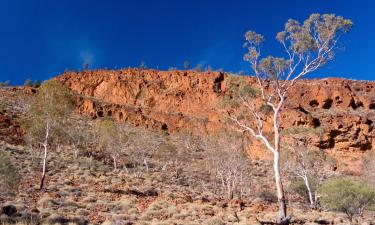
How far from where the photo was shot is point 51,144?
56.2 meters

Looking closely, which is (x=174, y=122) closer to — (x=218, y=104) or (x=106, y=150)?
(x=106, y=150)

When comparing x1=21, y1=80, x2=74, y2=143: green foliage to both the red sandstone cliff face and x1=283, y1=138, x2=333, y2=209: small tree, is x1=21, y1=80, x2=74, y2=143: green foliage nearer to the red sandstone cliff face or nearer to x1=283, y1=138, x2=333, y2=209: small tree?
x1=283, y1=138, x2=333, y2=209: small tree

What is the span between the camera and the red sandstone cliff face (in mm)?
76188

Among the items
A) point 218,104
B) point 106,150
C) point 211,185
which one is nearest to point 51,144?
point 106,150

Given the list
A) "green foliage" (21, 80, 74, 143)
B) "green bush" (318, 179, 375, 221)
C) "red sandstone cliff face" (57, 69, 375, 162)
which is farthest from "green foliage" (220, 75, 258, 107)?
"red sandstone cliff face" (57, 69, 375, 162)

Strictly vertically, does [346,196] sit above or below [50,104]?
below

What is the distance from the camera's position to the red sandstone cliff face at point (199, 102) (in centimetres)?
7619

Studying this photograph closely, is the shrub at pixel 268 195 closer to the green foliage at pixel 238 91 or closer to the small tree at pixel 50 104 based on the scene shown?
the green foliage at pixel 238 91

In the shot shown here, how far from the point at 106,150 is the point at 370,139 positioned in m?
46.7

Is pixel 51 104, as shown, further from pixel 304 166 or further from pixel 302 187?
pixel 302 187

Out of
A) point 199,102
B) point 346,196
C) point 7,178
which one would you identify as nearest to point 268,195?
point 346,196

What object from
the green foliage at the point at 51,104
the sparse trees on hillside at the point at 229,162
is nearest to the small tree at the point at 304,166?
the sparse trees on hillside at the point at 229,162

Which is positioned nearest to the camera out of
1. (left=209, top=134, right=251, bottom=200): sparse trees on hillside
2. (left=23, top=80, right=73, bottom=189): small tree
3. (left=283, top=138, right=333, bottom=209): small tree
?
(left=23, top=80, right=73, bottom=189): small tree

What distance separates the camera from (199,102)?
98250 millimetres
